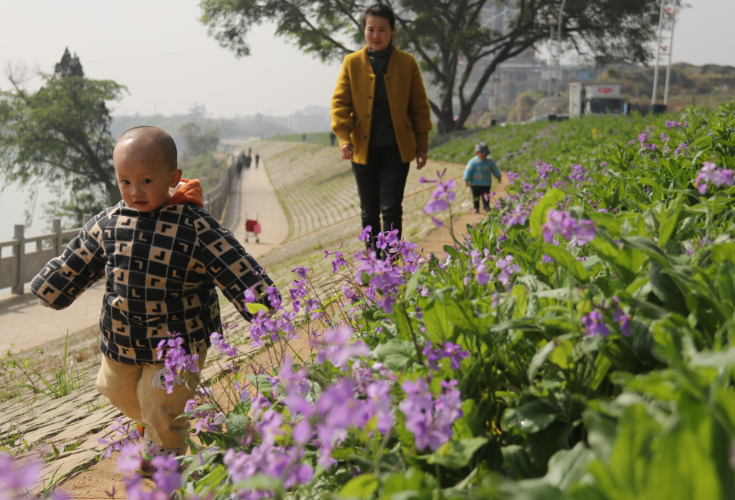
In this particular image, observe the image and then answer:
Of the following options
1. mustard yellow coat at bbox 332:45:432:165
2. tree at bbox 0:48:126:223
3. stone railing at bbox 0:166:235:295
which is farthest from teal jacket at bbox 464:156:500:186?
Result: tree at bbox 0:48:126:223

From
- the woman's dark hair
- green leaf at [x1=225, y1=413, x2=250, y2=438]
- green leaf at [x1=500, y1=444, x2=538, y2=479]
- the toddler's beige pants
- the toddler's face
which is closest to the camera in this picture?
green leaf at [x1=500, y1=444, x2=538, y2=479]

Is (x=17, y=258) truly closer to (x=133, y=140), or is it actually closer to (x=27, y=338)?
(x=27, y=338)

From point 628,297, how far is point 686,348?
0.68 ft

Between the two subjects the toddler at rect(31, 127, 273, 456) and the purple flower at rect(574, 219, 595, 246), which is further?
the toddler at rect(31, 127, 273, 456)

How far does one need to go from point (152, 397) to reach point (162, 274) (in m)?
0.58

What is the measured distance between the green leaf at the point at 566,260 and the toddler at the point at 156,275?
4.48 feet

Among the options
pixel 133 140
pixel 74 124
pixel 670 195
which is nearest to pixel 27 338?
pixel 133 140

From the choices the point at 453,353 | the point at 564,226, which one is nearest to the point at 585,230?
the point at 564,226

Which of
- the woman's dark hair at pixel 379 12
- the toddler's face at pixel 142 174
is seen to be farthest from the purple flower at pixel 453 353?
the woman's dark hair at pixel 379 12

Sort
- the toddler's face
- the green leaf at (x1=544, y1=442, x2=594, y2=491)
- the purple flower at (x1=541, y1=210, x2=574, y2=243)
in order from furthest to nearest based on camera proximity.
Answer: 1. the toddler's face
2. the purple flower at (x1=541, y1=210, x2=574, y2=243)
3. the green leaf at (x1=544, y1=442, x2=594, y2=491)

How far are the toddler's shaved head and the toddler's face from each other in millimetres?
12

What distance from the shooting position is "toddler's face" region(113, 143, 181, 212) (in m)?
2.61

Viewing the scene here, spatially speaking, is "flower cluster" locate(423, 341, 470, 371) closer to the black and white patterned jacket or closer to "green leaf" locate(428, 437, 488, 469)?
"green leaf" locate(428, 437, 488, 469)

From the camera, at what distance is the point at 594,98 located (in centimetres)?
3894
